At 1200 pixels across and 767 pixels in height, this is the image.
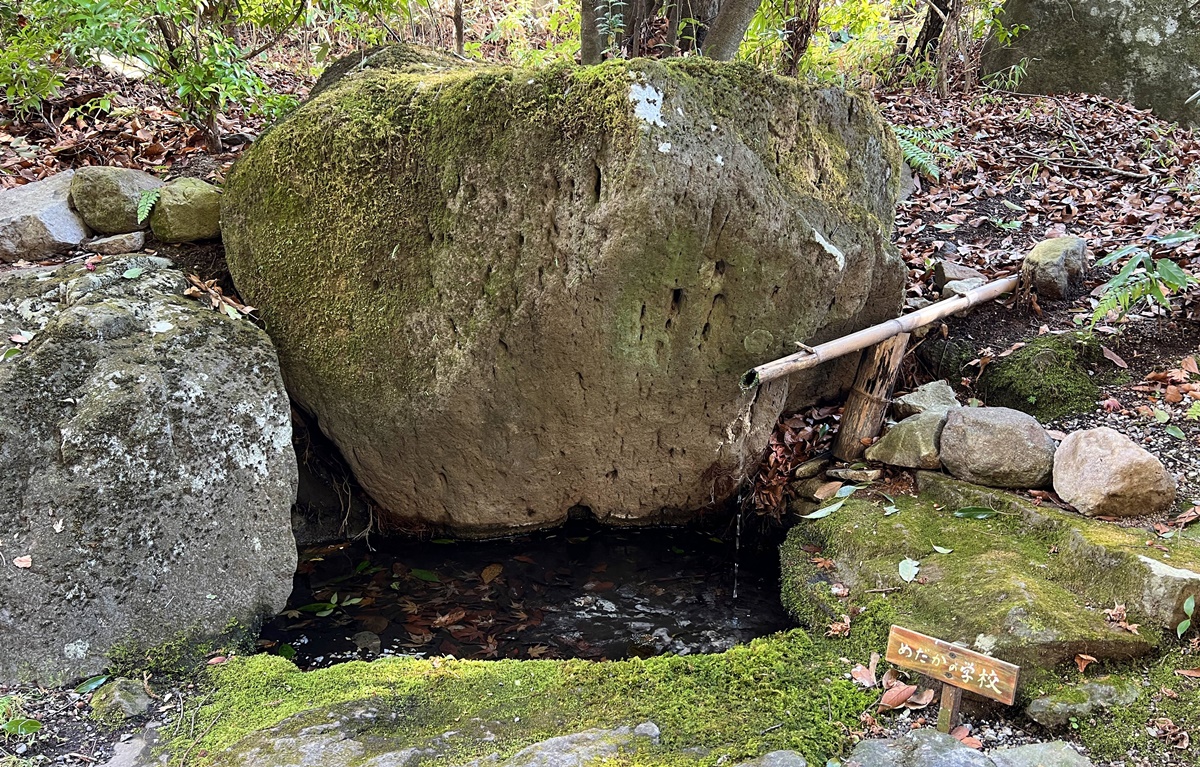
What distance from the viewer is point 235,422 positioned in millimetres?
3785

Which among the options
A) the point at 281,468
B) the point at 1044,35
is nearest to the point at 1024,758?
the point at 281,468

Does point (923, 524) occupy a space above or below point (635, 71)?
below

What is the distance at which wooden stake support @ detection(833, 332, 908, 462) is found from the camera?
4.64m

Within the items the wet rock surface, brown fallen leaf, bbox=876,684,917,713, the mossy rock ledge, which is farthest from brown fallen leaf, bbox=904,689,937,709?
the wet rock surface

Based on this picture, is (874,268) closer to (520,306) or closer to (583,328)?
(583,328)

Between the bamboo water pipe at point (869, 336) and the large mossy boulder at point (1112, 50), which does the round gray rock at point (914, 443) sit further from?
the large mossy boulder at point (1112, 50)

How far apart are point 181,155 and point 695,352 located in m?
3.97

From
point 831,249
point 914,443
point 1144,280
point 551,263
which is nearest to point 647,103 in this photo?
point 551,263

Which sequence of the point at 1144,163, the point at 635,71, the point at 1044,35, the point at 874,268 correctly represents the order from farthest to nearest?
the point at 1044,35 → the point at 1144,163 → the point at 874,268 → the point at 635,71

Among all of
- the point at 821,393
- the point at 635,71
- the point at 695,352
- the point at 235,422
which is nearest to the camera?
the point at 635,71

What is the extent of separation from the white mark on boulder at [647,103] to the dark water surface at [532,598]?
2530mm

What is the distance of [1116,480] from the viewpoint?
142 inches

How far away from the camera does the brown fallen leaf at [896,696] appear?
296 cm

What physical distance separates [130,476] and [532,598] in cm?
209
